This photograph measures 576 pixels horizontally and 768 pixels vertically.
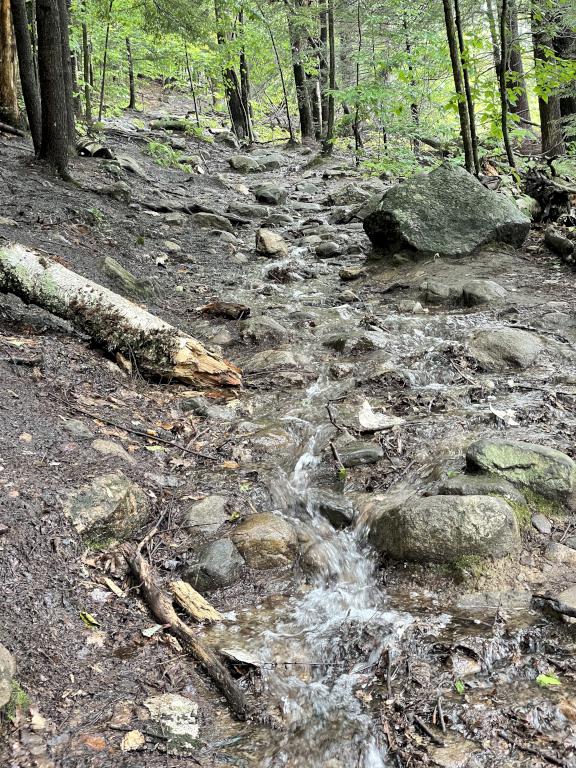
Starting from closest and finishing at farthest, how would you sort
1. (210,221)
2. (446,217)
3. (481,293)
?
(481,293), (446,217), (210,221)

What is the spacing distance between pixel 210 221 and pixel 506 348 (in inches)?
294

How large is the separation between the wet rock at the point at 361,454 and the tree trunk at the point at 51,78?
7.73 meters

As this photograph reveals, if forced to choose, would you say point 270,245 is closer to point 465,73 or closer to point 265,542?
point 465,73

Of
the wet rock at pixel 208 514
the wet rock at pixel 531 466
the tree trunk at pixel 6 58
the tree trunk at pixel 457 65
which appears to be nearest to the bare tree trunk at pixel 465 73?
the tree trunk at pixel 457 65

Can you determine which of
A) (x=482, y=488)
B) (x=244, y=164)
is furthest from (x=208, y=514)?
(x=244, y=164)

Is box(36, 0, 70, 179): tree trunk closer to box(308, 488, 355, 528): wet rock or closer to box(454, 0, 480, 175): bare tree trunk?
box(454, 0, 480, 175): bare tree trunk

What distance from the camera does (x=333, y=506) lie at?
13.2 ft

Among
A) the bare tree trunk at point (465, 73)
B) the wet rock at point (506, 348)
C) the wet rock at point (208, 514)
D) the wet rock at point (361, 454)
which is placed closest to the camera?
the wet rock at point (208, 514)

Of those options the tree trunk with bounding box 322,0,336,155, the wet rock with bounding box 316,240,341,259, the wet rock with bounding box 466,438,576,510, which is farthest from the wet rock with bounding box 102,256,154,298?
the tree trunk with bounding box 322,0,336,155

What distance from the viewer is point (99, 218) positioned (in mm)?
9211

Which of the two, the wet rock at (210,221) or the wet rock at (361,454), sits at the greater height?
the wet rock at (210,221)

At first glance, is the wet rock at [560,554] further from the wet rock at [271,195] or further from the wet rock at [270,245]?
the wet rock at [271,195]

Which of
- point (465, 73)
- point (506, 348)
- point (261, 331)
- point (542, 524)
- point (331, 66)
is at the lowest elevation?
point (542, 524)

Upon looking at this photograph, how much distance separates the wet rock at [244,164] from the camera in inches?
724
